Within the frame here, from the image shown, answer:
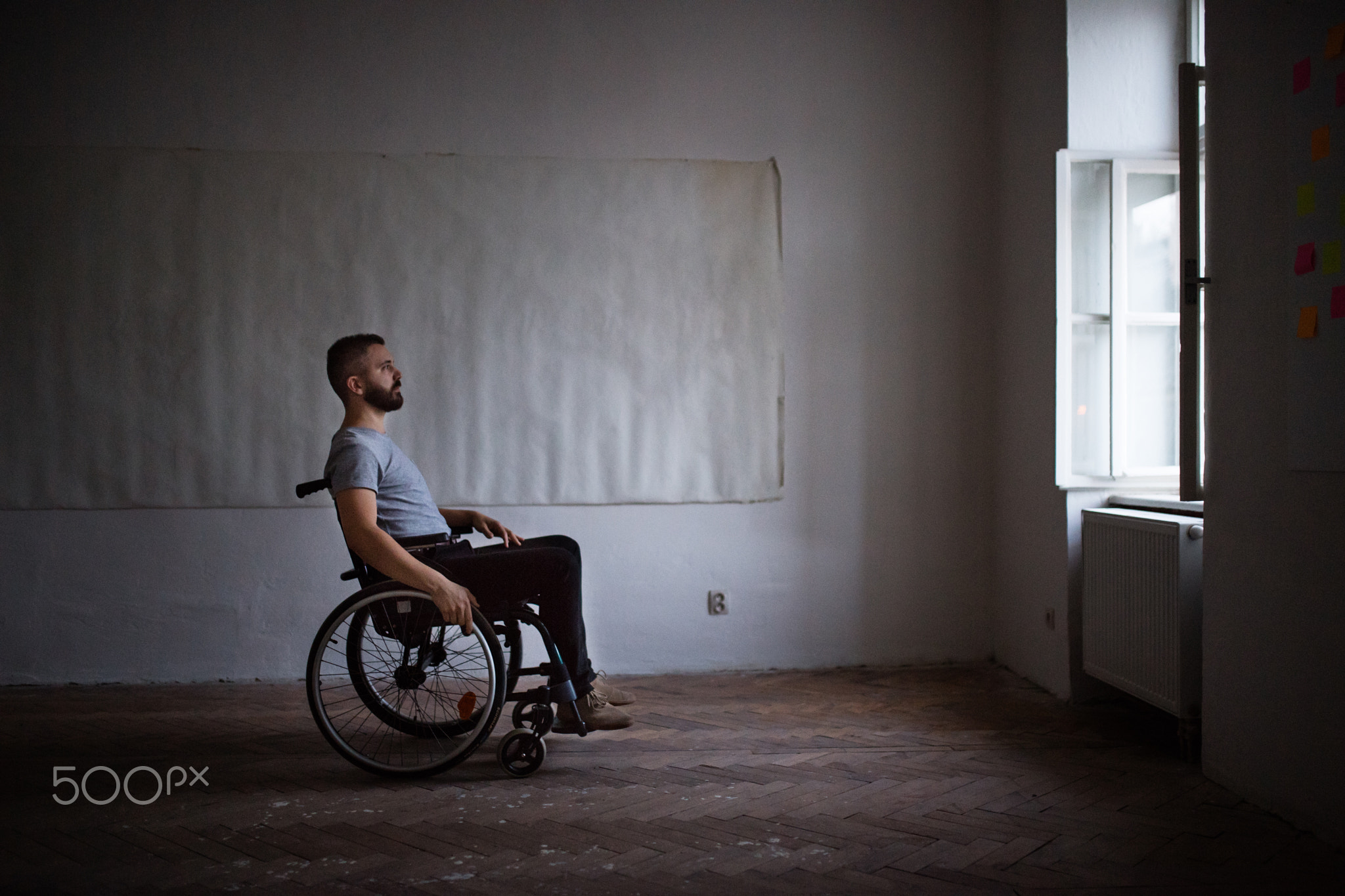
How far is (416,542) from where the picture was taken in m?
2.55

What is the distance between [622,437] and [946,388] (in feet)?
4.55

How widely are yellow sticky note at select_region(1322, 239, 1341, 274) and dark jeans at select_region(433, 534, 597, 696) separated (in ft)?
6.36

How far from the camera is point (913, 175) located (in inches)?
153

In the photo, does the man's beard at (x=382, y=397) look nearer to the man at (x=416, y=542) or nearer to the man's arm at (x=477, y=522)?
the man at (x=416, y=542)

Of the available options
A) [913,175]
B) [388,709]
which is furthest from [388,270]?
[913,175]

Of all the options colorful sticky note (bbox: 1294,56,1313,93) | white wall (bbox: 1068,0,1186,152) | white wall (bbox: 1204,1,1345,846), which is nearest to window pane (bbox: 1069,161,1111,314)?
white wall (bbox: 1068,0,1186,152)

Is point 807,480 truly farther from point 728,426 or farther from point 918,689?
point 918,689

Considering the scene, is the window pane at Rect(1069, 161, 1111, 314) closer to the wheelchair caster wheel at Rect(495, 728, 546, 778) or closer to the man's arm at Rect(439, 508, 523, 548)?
the man's arm at Rect(439, 508, 523, 548)

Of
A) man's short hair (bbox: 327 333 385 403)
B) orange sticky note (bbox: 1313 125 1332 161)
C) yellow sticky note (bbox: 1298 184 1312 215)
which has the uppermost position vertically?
orange sticky note (bbox: 1313 125 1332 161)

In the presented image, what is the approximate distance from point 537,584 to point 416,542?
1.18 feet

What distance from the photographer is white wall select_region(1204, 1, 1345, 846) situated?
6.60 feet

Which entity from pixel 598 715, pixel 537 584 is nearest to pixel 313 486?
pixel 537 584

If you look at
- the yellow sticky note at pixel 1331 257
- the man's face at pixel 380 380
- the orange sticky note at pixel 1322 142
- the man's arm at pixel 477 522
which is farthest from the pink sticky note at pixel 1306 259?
the man's face at pixel 380 380

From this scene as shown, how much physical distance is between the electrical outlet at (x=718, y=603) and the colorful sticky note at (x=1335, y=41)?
8.67 feet
